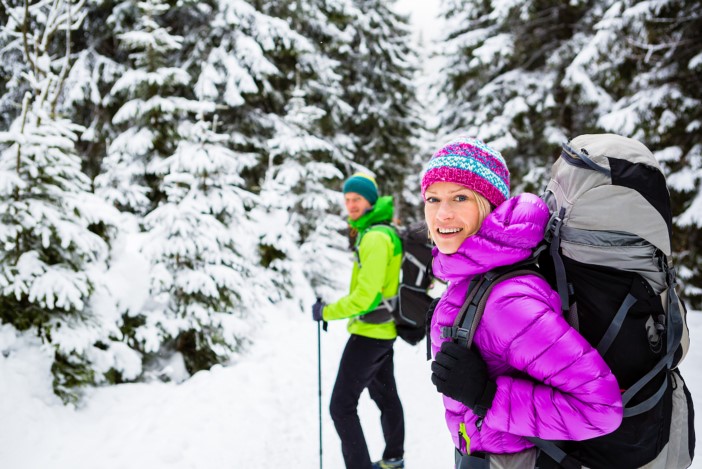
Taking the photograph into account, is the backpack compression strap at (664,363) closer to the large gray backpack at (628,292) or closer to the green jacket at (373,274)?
the large gray backpack at (628,292)

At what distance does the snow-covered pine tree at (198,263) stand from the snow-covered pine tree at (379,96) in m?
11.6

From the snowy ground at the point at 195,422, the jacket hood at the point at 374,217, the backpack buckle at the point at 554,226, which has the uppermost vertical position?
the backpack buckle at the point at 554,226

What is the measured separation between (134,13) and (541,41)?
11.6m

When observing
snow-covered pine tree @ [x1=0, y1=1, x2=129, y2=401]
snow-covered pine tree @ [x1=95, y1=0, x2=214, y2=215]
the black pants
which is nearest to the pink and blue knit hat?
the black pants

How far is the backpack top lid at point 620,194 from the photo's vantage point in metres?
1.44

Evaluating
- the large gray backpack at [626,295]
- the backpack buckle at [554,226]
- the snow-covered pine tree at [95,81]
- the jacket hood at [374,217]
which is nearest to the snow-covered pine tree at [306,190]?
the snow-covered pine tree at [95,81]

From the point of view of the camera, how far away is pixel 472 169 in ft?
5.81

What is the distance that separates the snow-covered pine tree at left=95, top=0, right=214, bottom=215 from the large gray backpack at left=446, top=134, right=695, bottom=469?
19.6 ft

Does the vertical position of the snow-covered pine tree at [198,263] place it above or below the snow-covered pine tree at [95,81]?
below

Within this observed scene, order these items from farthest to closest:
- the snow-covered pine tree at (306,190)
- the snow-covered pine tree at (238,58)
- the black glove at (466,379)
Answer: the snow-covered pine tree at (306,190) < the snow-covered pine tree at (238,58) < the black glove at (466,379)

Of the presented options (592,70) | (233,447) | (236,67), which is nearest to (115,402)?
(233,447)

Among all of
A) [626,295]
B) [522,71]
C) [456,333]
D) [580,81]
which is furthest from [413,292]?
[522,71]

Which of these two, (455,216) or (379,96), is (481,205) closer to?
(455,216)

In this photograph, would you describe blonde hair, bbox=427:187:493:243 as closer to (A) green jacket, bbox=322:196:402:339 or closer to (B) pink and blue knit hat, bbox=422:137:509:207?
(B) pink and blue knit hat, bbox=422:137:509:207
